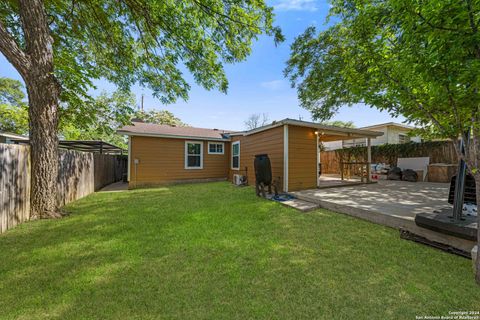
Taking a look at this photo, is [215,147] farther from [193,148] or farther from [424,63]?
[424,63]

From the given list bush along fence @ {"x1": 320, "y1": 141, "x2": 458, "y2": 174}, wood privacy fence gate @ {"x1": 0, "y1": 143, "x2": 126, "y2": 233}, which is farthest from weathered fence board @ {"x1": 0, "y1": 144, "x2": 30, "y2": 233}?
bush along fence @ {"x1": 320, "y1": 141, "x2": 458, "y2": 174}

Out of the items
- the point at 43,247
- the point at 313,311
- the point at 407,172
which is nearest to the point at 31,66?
the point at 43,247

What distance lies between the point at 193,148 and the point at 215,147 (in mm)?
1239

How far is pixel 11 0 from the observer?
4.71 m

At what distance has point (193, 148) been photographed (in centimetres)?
998

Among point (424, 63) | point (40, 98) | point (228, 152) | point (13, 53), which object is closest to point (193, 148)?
point (228, 152)

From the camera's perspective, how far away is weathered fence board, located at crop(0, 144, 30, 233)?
3322 mm

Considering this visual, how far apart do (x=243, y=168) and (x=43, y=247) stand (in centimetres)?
726

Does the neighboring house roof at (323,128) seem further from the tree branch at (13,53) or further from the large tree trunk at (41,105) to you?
the tree branch at (13,53)

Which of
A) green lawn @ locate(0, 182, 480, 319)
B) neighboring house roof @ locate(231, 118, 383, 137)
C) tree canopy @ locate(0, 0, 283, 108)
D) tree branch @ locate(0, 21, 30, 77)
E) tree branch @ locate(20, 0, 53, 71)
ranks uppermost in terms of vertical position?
tree canopy @ locate(0, 0, 283, 108)

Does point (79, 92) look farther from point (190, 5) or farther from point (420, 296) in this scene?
point (420, 296)

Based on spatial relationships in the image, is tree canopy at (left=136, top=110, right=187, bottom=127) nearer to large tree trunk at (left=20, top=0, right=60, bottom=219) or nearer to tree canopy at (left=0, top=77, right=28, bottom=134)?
tree canopy at (left=0, top=77, right=28, bottom=134)

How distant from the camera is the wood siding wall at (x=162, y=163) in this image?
339 inches

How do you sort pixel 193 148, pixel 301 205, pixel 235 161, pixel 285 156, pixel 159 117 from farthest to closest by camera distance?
pixel 159 117 < pixel 235 161 < pixel 193 148 < pixel 285 156 < pixel 301 205
